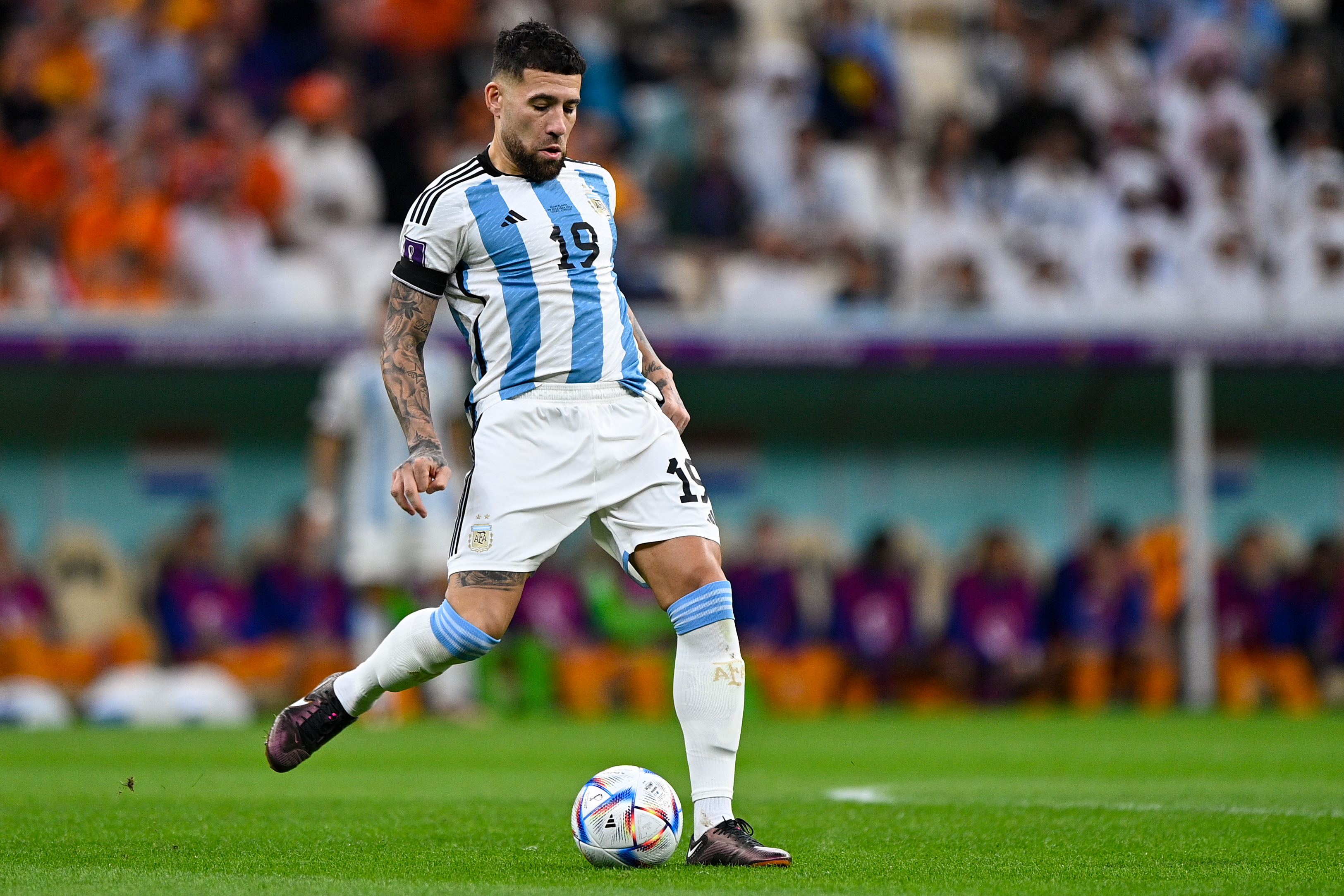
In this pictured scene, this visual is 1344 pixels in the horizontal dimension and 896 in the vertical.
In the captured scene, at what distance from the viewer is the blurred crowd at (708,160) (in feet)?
45.8

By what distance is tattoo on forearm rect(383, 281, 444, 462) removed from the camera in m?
5.20

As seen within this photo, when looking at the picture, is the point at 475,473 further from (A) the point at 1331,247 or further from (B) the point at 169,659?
(A) the point at 1331,247

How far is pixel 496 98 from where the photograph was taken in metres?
5.16

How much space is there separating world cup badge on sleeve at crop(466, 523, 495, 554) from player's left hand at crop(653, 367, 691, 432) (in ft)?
2.35

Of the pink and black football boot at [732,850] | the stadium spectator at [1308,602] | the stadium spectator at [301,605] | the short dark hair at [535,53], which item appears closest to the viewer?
the pink and black football boot at [732,850]

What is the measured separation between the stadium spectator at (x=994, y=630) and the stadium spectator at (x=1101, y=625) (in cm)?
26

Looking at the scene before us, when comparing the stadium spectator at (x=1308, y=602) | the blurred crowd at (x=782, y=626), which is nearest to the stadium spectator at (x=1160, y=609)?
the blurred crowd at (x=782, y=626)

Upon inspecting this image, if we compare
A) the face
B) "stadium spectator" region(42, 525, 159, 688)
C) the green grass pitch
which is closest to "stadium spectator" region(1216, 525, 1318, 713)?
the green grass pitch

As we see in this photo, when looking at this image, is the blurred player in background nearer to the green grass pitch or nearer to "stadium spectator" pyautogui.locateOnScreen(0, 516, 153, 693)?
the green grass pitch

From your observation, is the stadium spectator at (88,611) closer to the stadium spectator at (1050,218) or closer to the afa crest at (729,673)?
the stadium spectator at (1050,218)

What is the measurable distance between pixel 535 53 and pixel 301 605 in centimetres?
932

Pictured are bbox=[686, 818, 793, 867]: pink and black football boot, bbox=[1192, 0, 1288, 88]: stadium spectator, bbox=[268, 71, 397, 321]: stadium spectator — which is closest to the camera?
bbox=[686, 818, 793, 867]: pink and black football boot

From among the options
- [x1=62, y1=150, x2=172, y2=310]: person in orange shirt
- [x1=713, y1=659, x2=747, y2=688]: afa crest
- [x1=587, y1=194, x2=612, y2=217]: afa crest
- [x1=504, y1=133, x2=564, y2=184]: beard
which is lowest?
[x1=713, y1=659, x2=747, y2=688]: afa crest

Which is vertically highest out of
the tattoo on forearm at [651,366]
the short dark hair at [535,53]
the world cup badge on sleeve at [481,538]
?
the short dark hair at [535,53]
